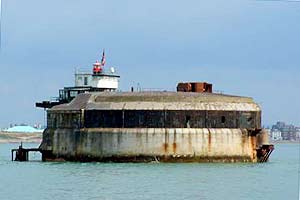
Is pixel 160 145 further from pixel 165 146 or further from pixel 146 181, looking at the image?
pixel 146 181

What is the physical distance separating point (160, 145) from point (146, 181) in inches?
366

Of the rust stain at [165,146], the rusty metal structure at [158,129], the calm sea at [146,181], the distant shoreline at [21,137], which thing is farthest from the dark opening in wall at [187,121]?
the distant shoreline at [21,137]

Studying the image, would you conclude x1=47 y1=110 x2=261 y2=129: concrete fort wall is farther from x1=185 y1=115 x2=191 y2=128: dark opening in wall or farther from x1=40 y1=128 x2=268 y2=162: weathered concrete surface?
x1=40 y1=128 x2=268 y2=162: weathered concrete surface

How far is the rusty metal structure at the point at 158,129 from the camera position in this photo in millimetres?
39125

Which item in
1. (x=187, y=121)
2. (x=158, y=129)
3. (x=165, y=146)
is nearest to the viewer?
(x=165, y=146)

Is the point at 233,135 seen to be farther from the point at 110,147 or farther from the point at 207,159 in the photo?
the point at 110,147

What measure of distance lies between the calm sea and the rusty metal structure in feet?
2.86

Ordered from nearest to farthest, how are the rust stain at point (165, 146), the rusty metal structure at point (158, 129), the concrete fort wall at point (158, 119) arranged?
the rust stain at point (165, 146) < the rusty metal structure at point (158, 129) < the concrete fort wall at point (158, 119)

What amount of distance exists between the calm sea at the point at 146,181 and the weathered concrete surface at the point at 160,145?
761mm

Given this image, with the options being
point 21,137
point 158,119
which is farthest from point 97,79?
point 21,137

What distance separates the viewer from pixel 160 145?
3906cm

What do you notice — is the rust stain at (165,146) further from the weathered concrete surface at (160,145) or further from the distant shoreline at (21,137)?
the distant shoreline at (21,137)

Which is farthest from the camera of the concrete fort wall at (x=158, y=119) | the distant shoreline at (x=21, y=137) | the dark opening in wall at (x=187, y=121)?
the distant shoreline at (x=21, y=137)

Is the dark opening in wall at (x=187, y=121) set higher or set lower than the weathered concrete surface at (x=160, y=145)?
higher
